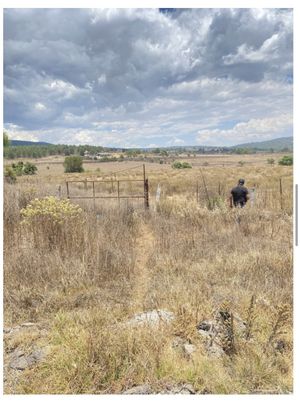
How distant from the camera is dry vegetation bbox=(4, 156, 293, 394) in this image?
2170mm

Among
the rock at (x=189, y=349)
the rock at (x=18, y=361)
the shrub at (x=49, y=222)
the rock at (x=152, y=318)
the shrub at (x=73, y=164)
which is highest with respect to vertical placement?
the shrub at (x=73, y=164)

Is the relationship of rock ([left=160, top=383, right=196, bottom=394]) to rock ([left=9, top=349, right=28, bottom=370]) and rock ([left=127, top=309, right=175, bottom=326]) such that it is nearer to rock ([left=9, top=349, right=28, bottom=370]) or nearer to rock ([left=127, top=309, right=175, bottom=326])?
rock ([left=127, top=309, right=175, bottom=326])

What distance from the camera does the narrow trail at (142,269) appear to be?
335 centimetres

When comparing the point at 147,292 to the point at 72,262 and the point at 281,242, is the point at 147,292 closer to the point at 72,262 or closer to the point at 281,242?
the point at 72,262

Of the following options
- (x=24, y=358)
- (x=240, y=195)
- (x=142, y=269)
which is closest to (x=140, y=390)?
(x=24, y=358)

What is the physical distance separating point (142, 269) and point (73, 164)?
147ft

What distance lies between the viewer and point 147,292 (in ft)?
11.5

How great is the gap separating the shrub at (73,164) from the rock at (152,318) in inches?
1790

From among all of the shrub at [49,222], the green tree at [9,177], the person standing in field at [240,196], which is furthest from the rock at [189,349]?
the green tree at [9,177]

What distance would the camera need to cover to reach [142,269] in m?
4.30

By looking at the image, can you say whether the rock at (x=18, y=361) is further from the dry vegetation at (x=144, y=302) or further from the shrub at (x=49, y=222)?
the shrub at (x=49, y=222)

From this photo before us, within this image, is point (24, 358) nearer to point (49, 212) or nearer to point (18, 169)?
point (49, 212)

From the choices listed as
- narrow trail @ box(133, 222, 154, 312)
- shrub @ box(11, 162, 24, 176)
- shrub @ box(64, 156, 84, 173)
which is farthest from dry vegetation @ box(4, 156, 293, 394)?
shrub @ box(64, 156, 84, 173)

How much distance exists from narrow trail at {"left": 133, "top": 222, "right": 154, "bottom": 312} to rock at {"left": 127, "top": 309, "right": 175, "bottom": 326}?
8.1 inches
